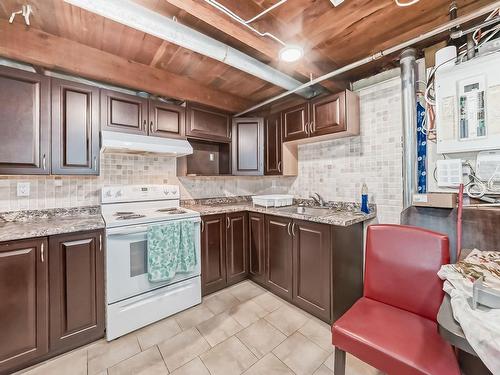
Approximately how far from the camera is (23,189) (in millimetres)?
1878

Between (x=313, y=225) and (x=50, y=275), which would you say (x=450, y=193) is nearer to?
(x=313, y=225)

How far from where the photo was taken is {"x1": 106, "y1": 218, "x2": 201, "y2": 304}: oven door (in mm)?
1740

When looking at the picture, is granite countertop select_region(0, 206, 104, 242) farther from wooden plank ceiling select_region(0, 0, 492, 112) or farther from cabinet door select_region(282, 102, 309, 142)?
cabinet door select_region(282, 102, 309, 142)

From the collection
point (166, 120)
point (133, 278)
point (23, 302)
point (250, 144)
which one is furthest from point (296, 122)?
point (23, 302)

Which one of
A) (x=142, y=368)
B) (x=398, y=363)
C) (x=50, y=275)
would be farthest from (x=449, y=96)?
(x=50, y=275)

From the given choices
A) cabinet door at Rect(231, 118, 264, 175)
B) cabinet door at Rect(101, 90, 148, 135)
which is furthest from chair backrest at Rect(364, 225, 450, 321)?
cabinet door at Rect(101, 90, 148, 135)

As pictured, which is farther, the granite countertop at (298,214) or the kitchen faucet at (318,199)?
the kitchen faucet at (318,199)

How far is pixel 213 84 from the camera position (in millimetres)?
2621

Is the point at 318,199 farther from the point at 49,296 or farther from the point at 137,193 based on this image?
the point at 49,296

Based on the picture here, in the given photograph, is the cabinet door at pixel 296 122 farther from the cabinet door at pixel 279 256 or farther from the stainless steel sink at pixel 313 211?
the cabinet door at pixel 279 256

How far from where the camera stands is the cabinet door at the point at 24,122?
161 centimetres

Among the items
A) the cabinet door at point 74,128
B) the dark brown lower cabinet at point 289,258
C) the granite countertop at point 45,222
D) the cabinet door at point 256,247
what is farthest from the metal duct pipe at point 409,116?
the cabinet door at point 74,128

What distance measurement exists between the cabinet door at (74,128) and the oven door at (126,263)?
25.8 inches

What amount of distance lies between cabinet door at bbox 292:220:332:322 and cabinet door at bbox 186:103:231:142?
1.44 m
